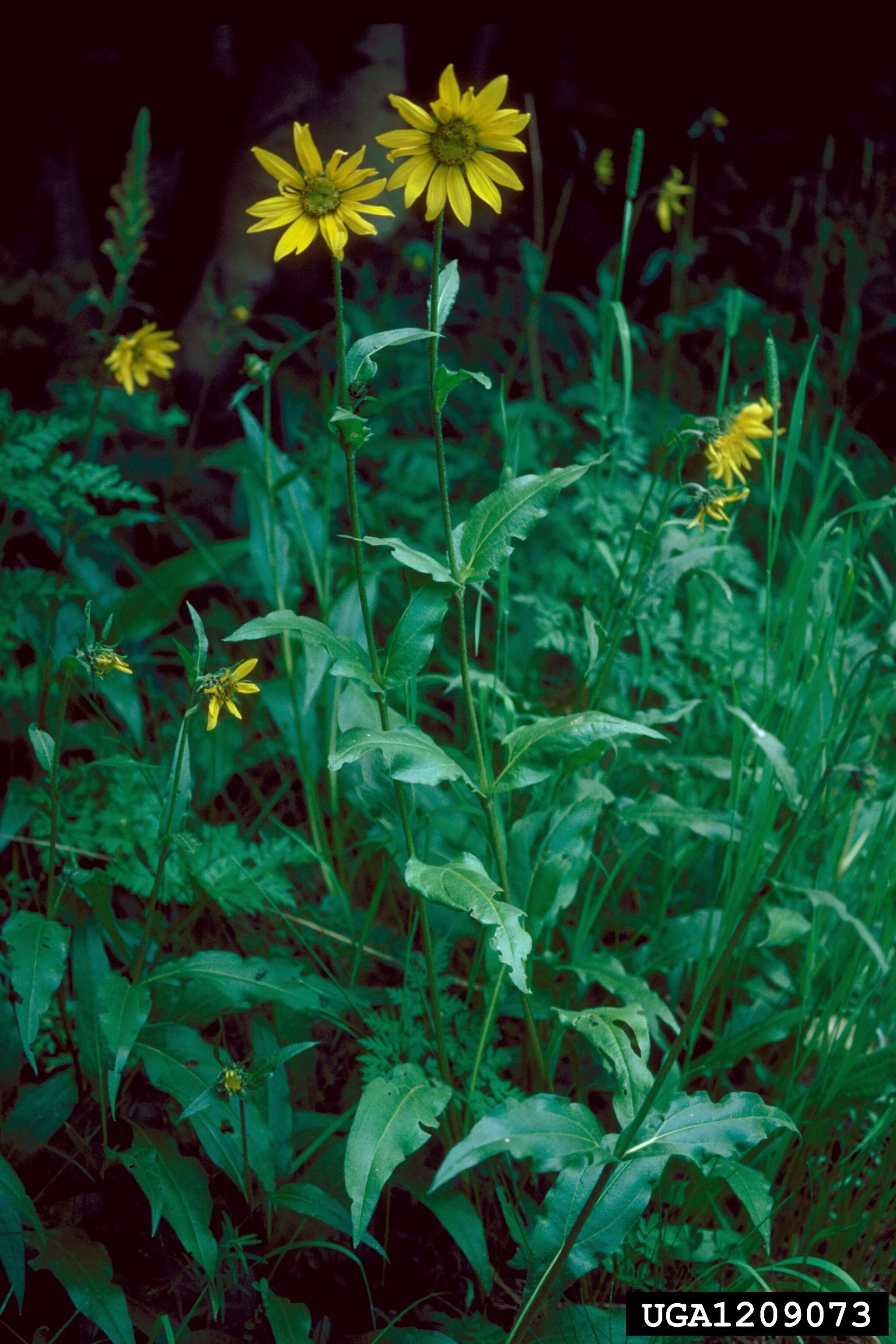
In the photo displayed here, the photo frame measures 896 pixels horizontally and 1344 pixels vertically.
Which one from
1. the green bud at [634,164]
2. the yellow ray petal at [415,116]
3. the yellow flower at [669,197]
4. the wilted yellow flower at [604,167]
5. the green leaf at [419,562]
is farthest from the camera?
the wilted yellow flower at [604,167]

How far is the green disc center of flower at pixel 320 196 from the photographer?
0.95 meters

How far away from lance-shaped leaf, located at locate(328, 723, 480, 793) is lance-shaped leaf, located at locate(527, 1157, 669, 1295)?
0.41m

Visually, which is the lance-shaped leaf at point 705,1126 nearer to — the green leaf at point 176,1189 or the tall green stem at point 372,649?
the tall green stem at point 372,649

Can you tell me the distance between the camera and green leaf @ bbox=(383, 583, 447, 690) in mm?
1037

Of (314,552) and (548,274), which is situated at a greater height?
(548,274)

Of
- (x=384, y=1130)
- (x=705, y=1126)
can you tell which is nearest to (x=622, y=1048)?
(x=705, y=1126)

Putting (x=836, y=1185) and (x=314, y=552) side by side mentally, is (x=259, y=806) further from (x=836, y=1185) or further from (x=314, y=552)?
(x=836, y=1185)

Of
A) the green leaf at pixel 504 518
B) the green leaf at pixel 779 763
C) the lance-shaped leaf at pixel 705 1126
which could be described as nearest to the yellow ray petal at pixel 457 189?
the green leaf at pixel 504 518

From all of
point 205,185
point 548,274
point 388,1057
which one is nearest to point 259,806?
point 388,1057

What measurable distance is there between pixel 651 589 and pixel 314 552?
0.78 metres

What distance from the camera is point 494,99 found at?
0.89m

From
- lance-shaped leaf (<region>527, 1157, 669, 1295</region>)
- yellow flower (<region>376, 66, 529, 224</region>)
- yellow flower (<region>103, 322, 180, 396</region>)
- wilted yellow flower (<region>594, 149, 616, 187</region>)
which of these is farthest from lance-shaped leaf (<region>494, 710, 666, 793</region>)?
wilted yellow flower (<region>594, 149, 616, 187</region>)

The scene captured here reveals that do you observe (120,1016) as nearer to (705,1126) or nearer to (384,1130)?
(384,1130)

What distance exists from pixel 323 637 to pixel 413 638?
9 centimetres
